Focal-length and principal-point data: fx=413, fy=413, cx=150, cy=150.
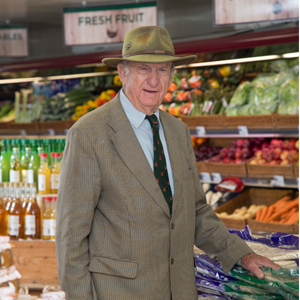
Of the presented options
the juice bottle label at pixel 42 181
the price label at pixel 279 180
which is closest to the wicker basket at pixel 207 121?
the price label at pixel 279 180

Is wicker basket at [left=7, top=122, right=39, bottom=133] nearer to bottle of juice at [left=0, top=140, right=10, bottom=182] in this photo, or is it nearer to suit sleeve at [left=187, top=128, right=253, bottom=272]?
bottle of juice at [left=0, top=140, right=10, bottom=182]

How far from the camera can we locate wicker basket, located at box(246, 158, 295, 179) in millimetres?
3820

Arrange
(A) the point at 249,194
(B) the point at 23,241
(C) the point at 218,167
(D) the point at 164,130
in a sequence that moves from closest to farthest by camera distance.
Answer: (D) the point at 164,130, (B) the point at 23,241, (C) the point at 218,167, (A) the point at 249,194

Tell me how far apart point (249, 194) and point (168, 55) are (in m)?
3.06

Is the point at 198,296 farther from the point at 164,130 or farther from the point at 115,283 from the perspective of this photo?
the point at 164,130

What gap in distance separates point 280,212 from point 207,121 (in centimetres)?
116

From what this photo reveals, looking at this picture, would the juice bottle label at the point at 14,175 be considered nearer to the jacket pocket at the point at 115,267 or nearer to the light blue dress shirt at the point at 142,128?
the light blue dress shirt at the point at 142,128

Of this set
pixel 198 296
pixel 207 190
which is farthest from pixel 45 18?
pixel 198 296

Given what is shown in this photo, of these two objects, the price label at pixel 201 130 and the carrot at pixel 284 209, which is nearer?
the carrot at pixel 284 209

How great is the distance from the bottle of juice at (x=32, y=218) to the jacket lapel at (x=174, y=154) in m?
1.33

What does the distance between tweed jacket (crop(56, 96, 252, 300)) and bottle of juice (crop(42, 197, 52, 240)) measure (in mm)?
1289

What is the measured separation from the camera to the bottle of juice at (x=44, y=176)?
9.82 ft

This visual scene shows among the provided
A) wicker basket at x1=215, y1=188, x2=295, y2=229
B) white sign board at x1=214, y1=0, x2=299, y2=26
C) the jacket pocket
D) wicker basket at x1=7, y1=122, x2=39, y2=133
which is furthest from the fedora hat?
wicker basket at x1=7, y1=122, x2=39, y2=133

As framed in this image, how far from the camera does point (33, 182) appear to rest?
9.72 feet
